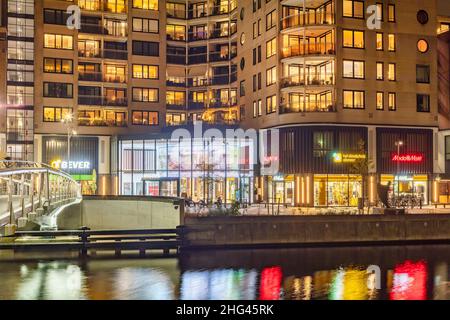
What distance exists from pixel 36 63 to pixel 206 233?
49.6 m

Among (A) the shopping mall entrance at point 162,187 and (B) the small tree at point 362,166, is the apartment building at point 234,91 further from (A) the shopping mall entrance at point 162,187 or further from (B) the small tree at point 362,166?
(B) the small tree at point 362,166

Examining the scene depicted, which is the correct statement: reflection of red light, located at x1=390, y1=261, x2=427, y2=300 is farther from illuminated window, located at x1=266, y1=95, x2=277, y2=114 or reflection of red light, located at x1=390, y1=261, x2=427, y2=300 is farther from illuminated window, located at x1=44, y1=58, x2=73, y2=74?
illuminated window, located at x1=44, y1=58, x2=73, y2=74

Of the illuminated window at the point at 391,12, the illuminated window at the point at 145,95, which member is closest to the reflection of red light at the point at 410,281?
the illuminated window at the point at 391,12

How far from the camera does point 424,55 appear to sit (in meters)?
67.8

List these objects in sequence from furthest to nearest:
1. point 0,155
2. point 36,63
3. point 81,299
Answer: point 36,63 < point 0,155 < point 81,299

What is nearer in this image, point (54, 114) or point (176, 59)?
point (54, 114)

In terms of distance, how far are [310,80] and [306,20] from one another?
6.17m

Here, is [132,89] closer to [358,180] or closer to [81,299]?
[358,180]

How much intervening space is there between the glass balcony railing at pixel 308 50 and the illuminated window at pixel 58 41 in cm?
2992

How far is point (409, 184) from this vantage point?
6675 centimetres

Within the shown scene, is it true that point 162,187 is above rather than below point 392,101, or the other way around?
below

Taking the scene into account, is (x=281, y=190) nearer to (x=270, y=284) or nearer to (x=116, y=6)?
(x=116, y=6)

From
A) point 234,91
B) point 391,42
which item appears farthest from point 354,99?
point 234,91
